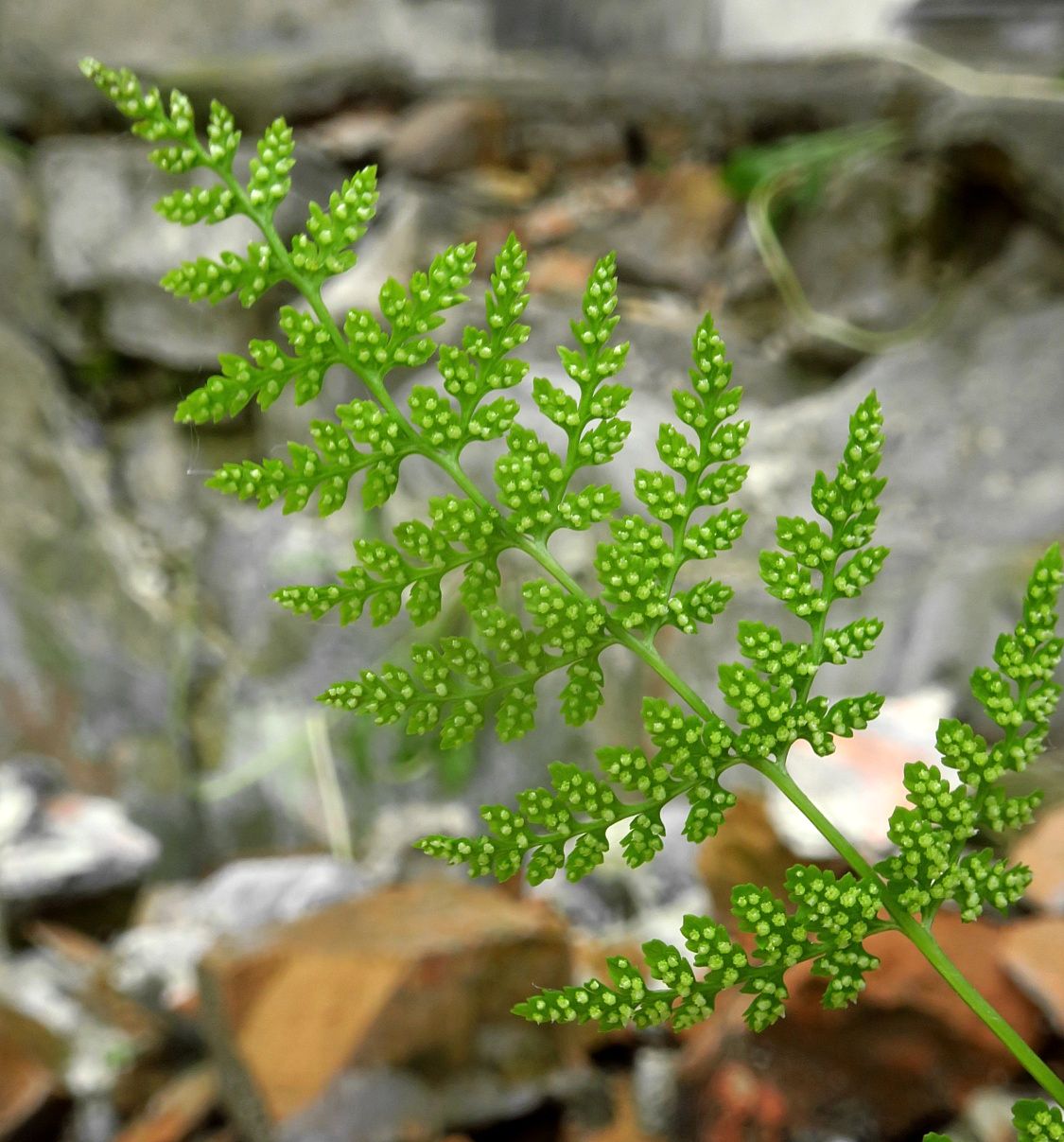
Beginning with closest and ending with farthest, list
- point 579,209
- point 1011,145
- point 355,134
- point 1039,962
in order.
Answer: point 1039,962 → point 1011,145 → point 579,209 → point 355,134

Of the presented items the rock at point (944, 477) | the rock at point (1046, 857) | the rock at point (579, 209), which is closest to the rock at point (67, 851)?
the rock at point (944, 477)

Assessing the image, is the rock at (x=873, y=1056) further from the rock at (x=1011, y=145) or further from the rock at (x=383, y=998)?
the rock at (x=1011, y=145)

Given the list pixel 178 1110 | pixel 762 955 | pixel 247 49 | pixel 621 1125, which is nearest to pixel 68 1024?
pixel 178 1110

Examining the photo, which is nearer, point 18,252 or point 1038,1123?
point 1038,1123

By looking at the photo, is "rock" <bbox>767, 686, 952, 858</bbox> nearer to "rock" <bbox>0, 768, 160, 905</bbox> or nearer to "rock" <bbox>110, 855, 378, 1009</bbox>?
"rock" <bbox>110, 855, 378, 1009</bbox>

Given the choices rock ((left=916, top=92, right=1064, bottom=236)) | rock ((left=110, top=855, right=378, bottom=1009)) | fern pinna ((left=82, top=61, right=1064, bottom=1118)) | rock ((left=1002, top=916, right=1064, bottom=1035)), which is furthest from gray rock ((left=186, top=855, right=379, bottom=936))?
rock ((left=916, top=92, right=1064, bottom=236))

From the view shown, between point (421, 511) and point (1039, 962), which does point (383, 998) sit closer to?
point (1039, 962)

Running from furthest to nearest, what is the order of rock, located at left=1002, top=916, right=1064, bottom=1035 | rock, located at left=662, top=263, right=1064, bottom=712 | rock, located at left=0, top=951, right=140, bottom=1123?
1. rock, located at left=662, top=263, right=1064, bottom=712
2. rock, located at left=0, top=951, right=140, bottom=1123
3. rock, located at left=1002, top=916, right=1064, bottom=1035
